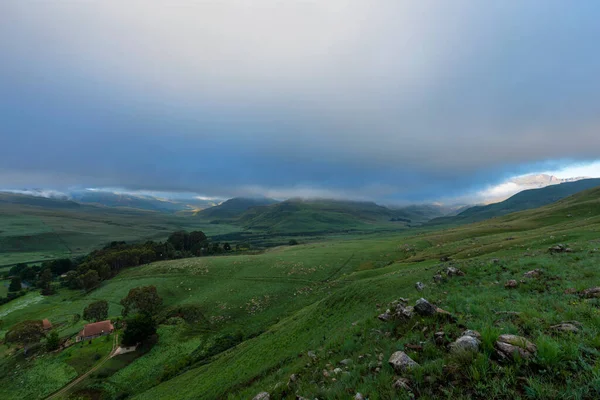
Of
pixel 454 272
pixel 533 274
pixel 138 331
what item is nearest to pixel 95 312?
pixel 138 331

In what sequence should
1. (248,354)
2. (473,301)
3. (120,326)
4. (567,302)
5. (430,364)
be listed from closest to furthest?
(430,364) < (567,302) < (473,301) < (248,354) < (120,326)

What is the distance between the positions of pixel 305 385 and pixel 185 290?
6273cm

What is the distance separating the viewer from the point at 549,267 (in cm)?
1873

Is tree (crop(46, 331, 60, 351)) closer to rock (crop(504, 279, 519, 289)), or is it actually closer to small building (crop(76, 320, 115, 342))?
small building (crop(76, 320, 115, 342))

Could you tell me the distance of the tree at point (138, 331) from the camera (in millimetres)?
40188

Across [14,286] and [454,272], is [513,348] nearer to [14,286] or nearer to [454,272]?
[454,272]

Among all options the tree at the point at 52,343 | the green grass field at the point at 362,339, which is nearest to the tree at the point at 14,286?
the green grass field at the point at 362,339

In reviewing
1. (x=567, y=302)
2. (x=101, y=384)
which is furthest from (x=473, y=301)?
(x=101, y=384)

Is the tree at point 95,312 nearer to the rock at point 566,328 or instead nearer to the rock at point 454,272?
the rock at point 454,272

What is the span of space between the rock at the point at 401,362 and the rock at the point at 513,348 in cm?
257

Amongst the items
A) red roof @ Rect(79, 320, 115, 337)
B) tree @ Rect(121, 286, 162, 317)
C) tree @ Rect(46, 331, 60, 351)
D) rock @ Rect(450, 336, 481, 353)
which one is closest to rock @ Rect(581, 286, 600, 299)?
rock @ Rect(450, 336, 481, 353)

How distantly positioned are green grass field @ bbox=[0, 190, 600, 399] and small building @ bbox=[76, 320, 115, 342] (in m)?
4.30

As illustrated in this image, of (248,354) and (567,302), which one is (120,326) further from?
(567,302)

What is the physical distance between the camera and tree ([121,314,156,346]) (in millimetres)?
40188
